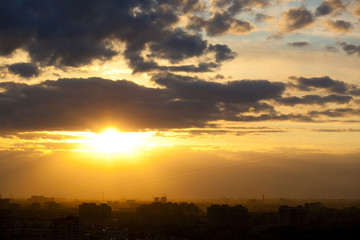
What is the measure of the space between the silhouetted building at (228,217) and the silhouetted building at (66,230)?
24534mm

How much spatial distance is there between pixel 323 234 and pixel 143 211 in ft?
130

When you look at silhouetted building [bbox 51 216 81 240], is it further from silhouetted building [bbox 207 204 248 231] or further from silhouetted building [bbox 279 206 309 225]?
silhouetted building [bbox 279 206 309 225]

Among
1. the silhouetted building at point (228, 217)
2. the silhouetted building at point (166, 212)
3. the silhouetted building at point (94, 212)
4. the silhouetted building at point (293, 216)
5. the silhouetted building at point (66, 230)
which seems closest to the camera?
the silhouetted building at point (66, 230)

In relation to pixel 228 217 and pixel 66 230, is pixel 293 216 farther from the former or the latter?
pixel 66 230

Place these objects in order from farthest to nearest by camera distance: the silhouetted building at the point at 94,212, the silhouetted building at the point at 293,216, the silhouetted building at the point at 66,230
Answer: the silhouetted building at the point at 94,212, the silhouetted building at the point at 293,216, the silhouetted building at the point at 66,230

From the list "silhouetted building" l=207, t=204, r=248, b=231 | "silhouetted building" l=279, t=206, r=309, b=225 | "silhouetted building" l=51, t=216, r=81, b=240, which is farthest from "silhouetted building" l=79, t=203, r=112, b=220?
"silhouetted building" l=51, t=216, r=81, b=240

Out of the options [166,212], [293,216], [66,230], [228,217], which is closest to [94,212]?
[166,212]

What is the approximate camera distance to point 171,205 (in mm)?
86375

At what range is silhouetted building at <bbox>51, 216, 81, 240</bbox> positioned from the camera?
46.3 metres

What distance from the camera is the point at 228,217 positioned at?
222ft

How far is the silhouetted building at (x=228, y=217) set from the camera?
2608 inches

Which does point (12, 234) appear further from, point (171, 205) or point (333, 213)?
point (333, 213)

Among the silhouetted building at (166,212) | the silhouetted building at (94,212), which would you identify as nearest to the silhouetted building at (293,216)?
the silhouetted building at (166,212)

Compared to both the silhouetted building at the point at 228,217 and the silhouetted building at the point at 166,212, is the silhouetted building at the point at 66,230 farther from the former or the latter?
the silhouetted building at the point at 166,212
